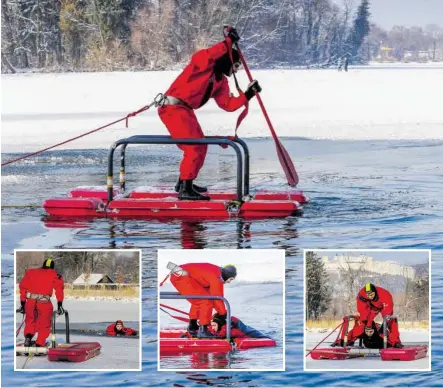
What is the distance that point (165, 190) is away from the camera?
1028 centimetres

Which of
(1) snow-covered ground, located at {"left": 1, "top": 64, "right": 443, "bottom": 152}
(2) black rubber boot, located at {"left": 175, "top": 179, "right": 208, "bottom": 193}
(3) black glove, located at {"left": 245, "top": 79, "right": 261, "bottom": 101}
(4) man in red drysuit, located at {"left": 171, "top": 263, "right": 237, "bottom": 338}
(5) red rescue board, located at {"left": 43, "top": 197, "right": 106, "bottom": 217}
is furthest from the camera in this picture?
(1) snow-covered ground, located at {"left": 1, "top": 64, "right": 443, "bottom": 152}

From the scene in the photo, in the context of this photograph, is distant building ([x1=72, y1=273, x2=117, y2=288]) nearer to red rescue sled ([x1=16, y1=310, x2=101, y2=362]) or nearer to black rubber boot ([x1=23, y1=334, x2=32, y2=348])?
red rescue sled ([x1=16, y1=310, x2=101, y2=362])

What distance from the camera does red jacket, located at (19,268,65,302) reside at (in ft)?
27.2

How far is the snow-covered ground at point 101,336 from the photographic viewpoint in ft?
26.4

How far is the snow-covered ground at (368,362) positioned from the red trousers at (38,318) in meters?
1.44

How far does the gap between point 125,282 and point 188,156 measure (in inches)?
72.5

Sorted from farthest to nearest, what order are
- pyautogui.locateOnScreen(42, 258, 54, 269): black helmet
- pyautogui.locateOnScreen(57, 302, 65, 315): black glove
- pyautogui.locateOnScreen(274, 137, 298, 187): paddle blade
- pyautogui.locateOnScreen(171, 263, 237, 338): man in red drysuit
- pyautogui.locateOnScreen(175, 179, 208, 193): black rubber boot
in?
pyautogui.locateOnScreen(274, 137, 298, 187): paddle blade
pyautogui.locateOnScreen(175, 179, 208, 193): black rubber boot
pyautogui.locateOnScreen(42, 258, 54, 269): black helmet
pyautogui.locateOnScreen(57, 302, 65, 315): black glove
pyautogui.locateOnScreen(171, 263, 237, 338): man in red drysuit

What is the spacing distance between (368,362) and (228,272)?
91cm

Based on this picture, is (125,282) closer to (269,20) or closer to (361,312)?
(361,312)

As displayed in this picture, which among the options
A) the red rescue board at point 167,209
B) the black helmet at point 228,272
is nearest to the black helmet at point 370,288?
the black helmet at point 228,272

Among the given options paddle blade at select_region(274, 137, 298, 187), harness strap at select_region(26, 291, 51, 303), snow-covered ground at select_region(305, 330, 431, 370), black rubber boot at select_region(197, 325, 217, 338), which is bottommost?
snow-covered ground at select_region(305, 330, 431, 370)

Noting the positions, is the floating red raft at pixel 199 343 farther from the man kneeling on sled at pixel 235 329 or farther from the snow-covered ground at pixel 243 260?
the snow-covered ground at pixel 243 260

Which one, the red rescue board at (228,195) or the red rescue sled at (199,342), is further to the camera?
the red rescue board at (228,195)

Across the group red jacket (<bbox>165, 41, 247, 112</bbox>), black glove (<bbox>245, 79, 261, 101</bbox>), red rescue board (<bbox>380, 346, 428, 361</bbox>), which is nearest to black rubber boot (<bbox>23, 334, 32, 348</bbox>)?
red rescue board (<bbox>380, 346, 428, 361</bbox>)
